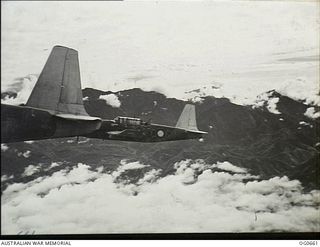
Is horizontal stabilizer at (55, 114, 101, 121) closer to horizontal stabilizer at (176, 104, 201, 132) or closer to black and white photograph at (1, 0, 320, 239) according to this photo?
black and white photograph at (1, 0, 320, 239)

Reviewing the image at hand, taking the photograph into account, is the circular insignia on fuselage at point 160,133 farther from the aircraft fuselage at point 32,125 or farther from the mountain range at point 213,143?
the aircraft fuselage at point 32,125

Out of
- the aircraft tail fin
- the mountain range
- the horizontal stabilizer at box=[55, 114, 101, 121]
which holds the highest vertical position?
the aircraft tail fin

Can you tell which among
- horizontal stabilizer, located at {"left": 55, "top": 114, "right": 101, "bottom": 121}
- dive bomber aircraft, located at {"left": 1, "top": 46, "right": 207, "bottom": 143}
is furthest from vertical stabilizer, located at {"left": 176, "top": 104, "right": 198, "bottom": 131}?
horizontal stabilizer, located at {"left": 55, "top": 114, "right": 101, "bottom": 121}

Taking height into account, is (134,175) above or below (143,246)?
above

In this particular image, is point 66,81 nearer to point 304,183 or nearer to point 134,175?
point 134,175

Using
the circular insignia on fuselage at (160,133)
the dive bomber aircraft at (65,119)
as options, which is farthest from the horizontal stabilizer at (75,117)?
the circular insignia on fuselage at (160,133)

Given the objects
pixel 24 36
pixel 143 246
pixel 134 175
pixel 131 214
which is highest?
pixel 24 36

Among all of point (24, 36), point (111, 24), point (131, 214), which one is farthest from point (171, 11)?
point (131, 214)

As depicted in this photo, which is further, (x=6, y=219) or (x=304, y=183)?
(x=304, y=183)
